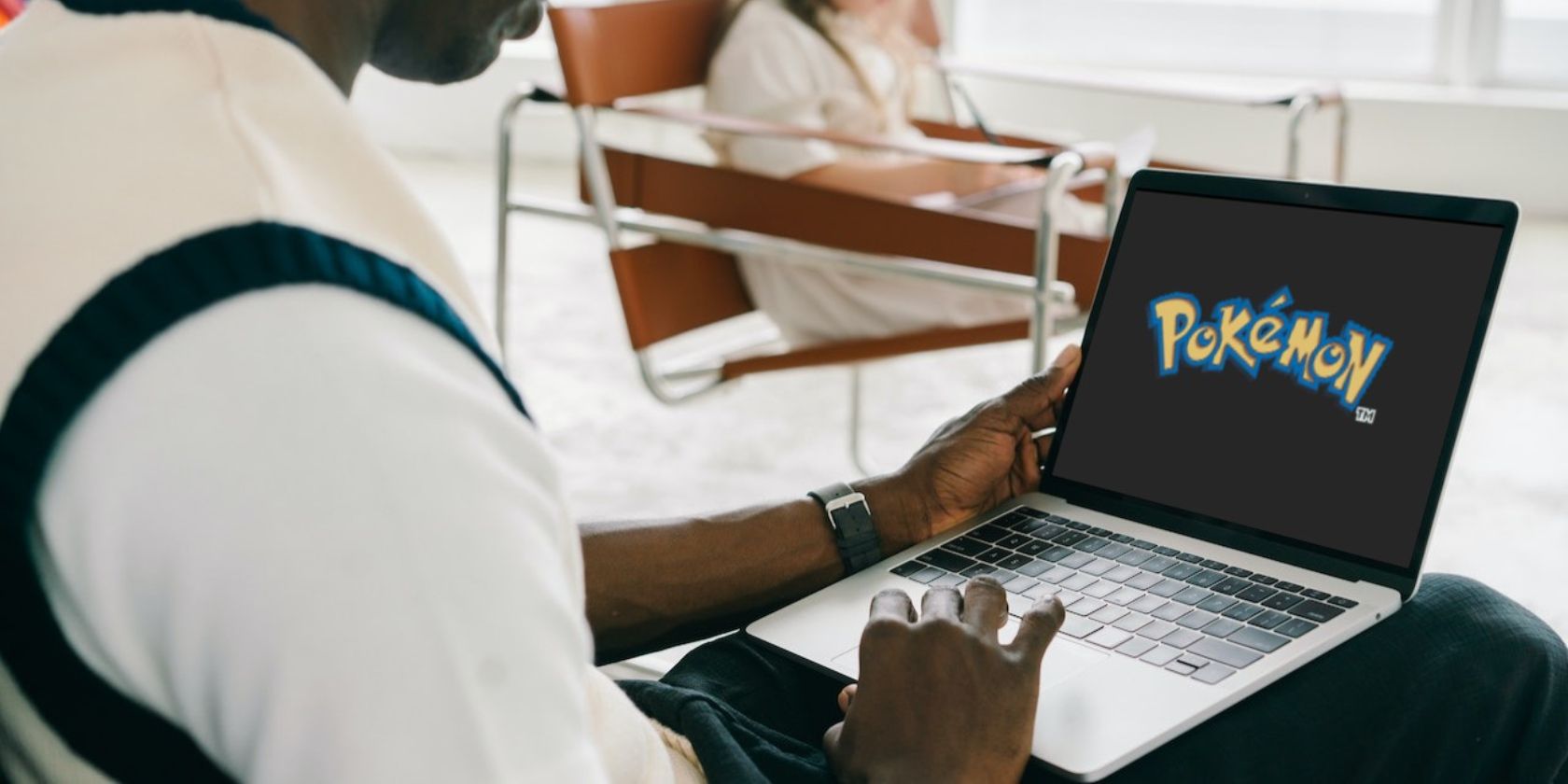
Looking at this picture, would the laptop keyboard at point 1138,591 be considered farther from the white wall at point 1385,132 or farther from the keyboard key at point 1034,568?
the white wall at point 1385,132

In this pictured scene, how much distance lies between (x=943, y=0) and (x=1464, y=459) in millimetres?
2701

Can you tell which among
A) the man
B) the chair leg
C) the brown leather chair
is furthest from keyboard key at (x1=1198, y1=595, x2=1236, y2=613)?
the chair leg

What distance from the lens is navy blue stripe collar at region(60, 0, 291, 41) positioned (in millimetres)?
564

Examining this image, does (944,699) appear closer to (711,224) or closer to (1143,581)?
(1143,581)

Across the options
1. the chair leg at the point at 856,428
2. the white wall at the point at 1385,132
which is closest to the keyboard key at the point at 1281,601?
the chair leg at the point at 856,428

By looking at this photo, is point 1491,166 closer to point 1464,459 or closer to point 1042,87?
point 1042,87

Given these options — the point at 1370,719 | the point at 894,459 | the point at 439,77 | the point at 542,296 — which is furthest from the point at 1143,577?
the point at 542,296

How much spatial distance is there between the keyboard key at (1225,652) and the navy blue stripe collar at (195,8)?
0.60m

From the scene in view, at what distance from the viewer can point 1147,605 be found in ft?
3.21

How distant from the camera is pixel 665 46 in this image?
7.96ft

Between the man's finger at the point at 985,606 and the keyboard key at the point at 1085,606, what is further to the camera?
the keyboard key at the point at 1085,606

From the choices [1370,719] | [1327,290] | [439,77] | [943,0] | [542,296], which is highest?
[439,77]

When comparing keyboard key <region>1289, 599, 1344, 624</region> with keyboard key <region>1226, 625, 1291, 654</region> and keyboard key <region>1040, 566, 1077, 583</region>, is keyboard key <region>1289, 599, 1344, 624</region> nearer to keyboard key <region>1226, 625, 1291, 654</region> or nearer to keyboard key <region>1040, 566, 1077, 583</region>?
keyboard key <region>1226, 625, 1291, 654</region>

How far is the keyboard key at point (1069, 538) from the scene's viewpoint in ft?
3.53
